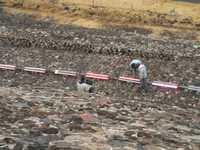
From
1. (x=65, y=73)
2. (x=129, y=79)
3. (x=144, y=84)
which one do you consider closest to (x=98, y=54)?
(x=65, y=73)

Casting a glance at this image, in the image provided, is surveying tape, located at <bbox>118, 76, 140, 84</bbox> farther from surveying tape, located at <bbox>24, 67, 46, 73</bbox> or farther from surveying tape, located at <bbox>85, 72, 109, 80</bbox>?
surveying tape, located at <bbox>24, 67, 46, 73</bbox>

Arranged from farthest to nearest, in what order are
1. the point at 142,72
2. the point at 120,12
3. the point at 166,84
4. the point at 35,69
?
1. the point at 120,12
2. the point at 35,69
3. the point at 166,84
4. the point at 142,72

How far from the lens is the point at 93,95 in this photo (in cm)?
1762

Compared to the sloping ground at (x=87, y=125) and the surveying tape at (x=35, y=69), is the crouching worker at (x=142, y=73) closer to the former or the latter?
the surveying tape at (x=35, y=69)

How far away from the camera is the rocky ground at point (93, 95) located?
1093cm

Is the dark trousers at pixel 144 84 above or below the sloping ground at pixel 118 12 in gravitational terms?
below

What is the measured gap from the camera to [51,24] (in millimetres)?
36125

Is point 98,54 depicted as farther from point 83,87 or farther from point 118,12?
point 118,12

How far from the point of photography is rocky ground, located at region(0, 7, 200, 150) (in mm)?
10930

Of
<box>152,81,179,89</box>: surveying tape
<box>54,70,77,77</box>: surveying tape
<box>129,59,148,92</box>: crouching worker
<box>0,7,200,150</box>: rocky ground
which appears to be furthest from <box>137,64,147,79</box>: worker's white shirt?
<box>54,70,77,77</box>: surveying tape

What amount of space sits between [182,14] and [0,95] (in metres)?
26.8

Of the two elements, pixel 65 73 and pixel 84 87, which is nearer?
Result: pixel 84 87

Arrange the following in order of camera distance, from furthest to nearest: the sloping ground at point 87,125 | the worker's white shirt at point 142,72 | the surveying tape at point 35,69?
1. the surveying tape at point 35,69
2. the worker's white shirt at point 142,72
3. the sloping ground at point 87,125

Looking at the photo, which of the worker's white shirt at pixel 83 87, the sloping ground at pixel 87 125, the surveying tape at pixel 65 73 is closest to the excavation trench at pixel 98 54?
the surveying tape at pixel 65 73
